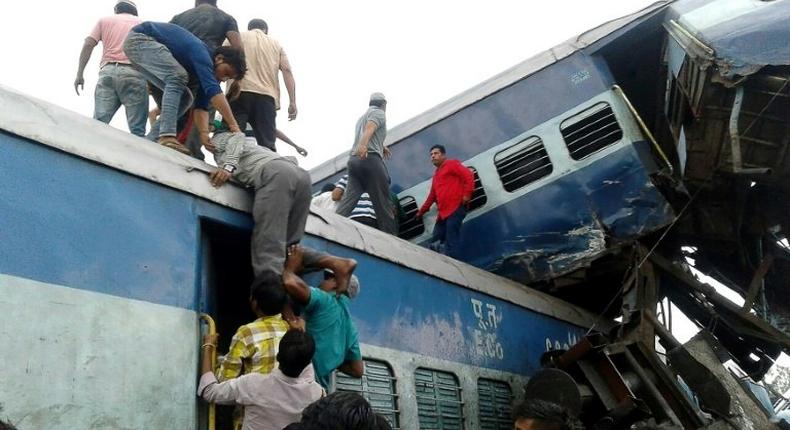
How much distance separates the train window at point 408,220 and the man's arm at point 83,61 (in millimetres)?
3808

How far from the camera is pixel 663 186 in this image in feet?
24.3

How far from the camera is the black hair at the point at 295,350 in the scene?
3137mm

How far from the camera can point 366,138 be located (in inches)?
291

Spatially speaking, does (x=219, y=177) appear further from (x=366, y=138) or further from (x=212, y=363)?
(x=366, y=138)

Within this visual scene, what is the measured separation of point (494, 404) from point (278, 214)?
2784 millimetres

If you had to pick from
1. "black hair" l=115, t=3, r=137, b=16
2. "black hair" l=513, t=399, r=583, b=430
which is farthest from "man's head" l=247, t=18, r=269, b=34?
"black hair" l=513, t=399, r=583, b=430

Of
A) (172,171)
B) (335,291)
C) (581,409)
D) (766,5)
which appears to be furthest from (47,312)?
(766,5)

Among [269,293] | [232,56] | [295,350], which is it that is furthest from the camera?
[232,56]

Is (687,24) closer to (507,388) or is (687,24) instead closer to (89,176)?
(507,388)

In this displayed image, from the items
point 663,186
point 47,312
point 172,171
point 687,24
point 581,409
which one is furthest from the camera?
point 663,186

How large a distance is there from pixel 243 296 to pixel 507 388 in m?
2.52

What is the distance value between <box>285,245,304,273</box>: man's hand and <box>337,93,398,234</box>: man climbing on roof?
3.45 meters

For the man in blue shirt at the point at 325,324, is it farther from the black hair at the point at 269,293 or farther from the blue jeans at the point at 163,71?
the blue jeans at the point at 163,71

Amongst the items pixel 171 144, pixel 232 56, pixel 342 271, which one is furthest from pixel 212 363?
pixel 232 56
